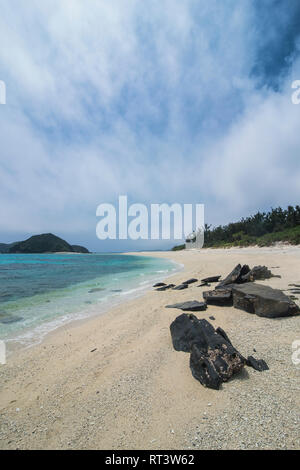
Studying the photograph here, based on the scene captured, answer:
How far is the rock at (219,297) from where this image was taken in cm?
683

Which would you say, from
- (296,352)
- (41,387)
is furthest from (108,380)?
(296,352)

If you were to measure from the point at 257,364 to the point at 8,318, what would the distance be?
350 inches

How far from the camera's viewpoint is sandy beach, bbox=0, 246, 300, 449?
7.22 feet

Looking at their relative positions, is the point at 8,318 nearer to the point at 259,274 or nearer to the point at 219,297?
the point at 219,297

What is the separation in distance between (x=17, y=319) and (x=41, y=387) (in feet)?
17.3

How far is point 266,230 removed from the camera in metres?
58.3

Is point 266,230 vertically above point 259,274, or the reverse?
point 266,230

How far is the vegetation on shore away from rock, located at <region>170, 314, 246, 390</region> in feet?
128

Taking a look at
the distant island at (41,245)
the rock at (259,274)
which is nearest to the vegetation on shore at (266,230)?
the rock at (259,274)

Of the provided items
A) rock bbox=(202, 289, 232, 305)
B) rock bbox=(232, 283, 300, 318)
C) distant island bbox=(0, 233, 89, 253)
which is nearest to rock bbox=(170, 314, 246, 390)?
rock bbox=(232, 283, 300, 318)

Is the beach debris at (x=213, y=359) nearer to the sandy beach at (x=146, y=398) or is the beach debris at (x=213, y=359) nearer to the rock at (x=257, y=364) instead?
the rock at (x=257, y=364)

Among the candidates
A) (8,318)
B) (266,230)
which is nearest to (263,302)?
(8,318)
